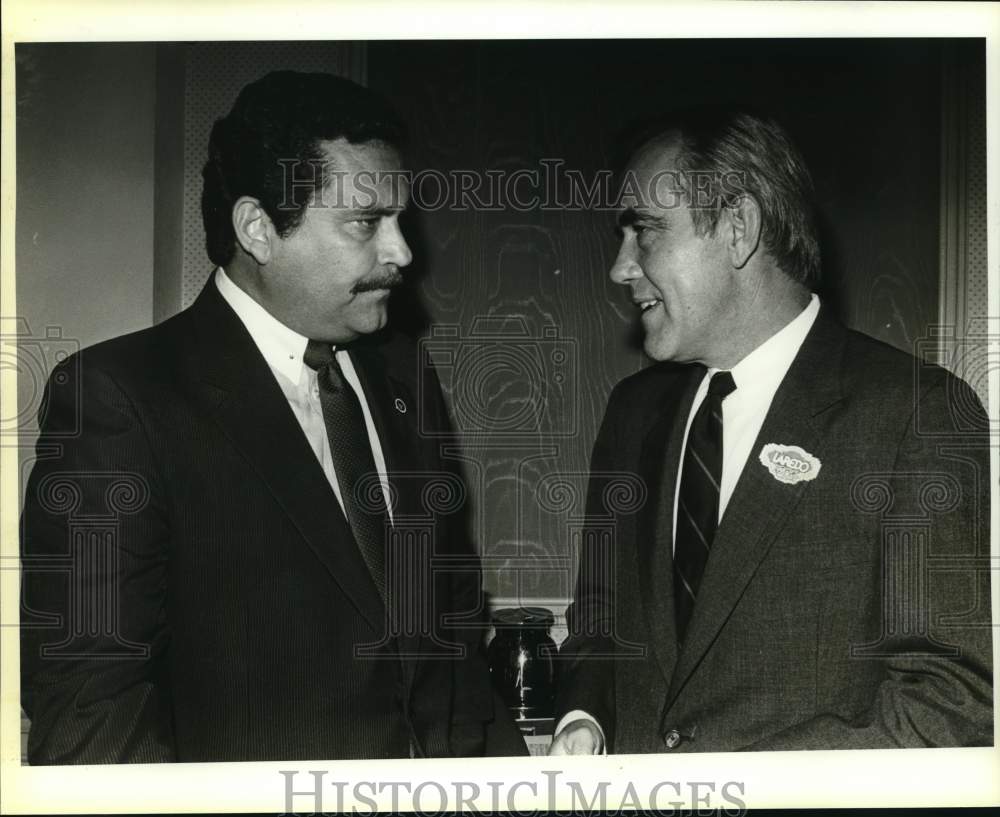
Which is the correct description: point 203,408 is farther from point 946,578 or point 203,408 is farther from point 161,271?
point 946,578

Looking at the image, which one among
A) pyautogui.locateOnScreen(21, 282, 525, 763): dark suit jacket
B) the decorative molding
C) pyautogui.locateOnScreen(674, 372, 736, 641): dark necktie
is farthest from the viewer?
the decorative molding

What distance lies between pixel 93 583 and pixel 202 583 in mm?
209

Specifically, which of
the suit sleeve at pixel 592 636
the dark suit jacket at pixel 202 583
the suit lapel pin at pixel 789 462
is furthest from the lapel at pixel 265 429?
the suit lapel pin at pixel 789 462

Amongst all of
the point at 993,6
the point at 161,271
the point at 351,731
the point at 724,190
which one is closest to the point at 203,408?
the point at 161,271

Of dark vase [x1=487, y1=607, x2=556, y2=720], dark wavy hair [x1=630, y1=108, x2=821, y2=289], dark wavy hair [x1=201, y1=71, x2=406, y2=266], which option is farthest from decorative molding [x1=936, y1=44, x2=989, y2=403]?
dark wavy hair [x1=201, y1=71, x2=406, y2=266]

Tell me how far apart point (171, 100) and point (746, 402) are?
1131mm

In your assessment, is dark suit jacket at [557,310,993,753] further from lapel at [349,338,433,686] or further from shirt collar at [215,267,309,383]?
shirt collar at [215,267,309,383]

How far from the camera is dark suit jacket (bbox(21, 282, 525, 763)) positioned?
177 centimetres

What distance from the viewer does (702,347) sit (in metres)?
1.91

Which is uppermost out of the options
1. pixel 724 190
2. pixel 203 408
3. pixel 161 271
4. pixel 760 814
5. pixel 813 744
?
pixel 724 190

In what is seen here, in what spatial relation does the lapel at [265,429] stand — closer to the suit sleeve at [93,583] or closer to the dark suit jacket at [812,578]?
the suit sleeve at [93,583]

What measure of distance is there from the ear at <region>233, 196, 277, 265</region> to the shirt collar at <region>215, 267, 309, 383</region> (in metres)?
0.07

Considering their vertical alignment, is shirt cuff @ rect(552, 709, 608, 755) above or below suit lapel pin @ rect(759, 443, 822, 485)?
below

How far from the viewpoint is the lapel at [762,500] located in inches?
72.5
